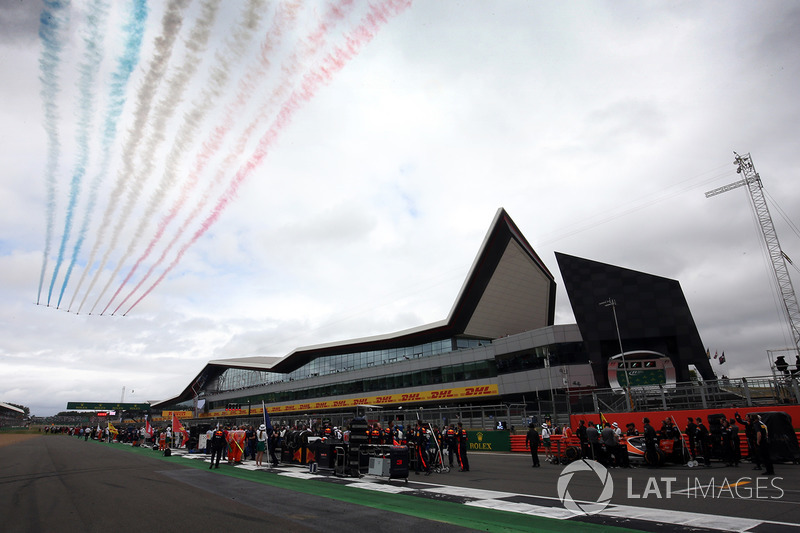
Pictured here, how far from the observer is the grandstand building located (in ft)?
138

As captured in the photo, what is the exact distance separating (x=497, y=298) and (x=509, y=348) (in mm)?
10398

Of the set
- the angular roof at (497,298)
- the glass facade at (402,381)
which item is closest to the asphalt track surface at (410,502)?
the glass facade at (402,381)

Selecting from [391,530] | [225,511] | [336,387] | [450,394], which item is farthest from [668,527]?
[336,387]

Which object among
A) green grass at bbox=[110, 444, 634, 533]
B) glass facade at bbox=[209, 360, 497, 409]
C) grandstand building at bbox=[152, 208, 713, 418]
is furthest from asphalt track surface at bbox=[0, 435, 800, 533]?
glass facade at bbox=[209, 360, 497, 409]

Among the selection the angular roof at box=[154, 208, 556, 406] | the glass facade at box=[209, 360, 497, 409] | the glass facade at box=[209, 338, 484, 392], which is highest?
the angular roof at box=[154, 208, 556, 406]

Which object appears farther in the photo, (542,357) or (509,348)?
(509,348)

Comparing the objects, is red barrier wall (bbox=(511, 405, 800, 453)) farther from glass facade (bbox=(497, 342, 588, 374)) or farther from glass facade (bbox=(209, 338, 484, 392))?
glass facade (bbox=(209, 338, 484, 392))

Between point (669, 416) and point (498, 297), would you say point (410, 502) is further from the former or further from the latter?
point (498, 297)

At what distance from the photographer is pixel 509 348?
160 feet

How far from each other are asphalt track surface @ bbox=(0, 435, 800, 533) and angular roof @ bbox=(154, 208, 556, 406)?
39951mm

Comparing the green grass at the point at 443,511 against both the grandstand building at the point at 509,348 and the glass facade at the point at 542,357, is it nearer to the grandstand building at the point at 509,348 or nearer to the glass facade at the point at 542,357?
the grandstand building at the point at 509,348

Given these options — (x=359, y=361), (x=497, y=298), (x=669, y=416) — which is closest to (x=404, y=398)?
(x=359, y=361)

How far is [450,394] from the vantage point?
2071 inches

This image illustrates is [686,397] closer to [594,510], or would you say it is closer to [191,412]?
[594,510]
